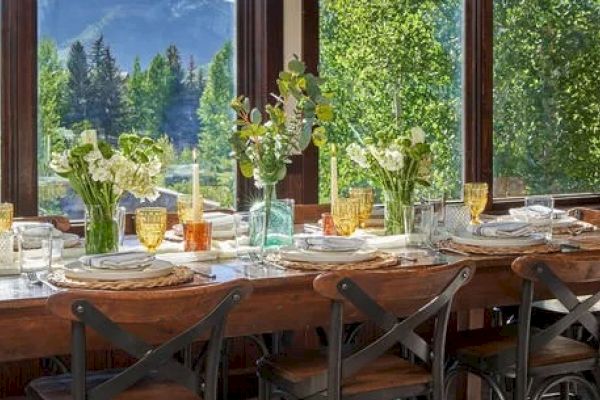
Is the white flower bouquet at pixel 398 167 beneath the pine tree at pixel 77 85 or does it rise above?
beneath

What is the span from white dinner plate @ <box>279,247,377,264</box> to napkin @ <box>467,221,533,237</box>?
49 centimetres

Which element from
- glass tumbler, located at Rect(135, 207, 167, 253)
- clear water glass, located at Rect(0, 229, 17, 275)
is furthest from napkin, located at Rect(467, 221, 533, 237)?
clear water glass, located at Rect(0, 229, 17, 275)

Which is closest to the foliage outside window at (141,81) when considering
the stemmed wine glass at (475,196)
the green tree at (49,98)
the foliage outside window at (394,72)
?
the green tree at (49,98)

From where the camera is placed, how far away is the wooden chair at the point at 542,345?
2.44m

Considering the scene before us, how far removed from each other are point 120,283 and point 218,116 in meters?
1.74

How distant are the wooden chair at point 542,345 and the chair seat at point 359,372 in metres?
0.27

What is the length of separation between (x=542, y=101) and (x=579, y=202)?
563 mm

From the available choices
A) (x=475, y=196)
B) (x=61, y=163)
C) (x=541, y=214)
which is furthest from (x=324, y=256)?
(x=541, y=214)

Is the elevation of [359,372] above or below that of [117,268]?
below

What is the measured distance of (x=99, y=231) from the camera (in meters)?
2.57

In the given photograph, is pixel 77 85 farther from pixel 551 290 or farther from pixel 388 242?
pixel 551 290

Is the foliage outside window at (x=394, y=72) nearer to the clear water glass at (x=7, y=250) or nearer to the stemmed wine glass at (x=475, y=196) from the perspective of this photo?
the stemmed wine glass at (x=475, y=196)

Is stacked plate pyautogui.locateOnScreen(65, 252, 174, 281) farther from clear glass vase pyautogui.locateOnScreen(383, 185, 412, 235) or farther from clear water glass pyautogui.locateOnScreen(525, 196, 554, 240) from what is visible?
clear water glass pyautogui.locateOnScreen(525, 196, 554, 240)

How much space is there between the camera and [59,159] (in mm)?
2547
